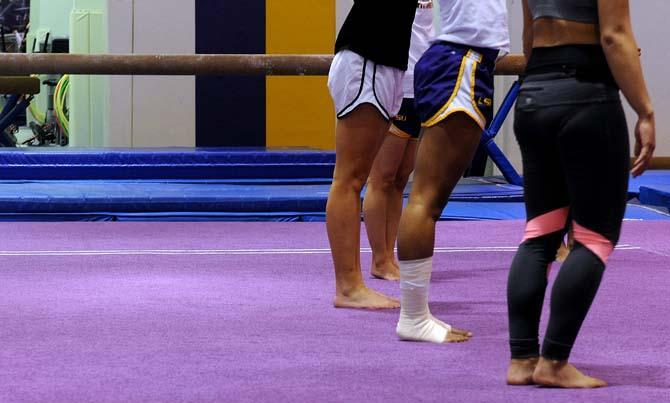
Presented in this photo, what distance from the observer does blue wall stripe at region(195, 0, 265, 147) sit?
8719 mm

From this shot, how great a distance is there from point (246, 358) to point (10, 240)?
8.69ft

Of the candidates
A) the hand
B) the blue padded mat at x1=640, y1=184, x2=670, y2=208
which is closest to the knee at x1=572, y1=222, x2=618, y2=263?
the hand

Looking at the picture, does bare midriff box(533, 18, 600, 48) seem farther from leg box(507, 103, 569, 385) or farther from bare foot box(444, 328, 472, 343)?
bare foot box(444, 328, 472, 343)

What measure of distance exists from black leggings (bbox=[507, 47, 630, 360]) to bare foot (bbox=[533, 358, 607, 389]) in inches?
0.7

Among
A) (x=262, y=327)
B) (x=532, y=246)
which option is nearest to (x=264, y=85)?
(x=262, y=327)

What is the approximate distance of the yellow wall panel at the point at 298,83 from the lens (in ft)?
28.9

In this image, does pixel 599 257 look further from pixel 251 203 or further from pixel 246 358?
pixel 251 203

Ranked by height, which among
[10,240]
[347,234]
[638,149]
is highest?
[638,149]

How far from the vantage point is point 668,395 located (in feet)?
7.55

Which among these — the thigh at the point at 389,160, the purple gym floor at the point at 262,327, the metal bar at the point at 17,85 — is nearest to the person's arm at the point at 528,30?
the purple gym floor at the point at 262,327

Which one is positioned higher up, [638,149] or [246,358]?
[638,149]

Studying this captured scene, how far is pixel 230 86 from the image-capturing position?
8.85m

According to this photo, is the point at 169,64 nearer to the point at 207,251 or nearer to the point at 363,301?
the point at 207,251

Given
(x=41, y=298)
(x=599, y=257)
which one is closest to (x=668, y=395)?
(x=599, y=257)
